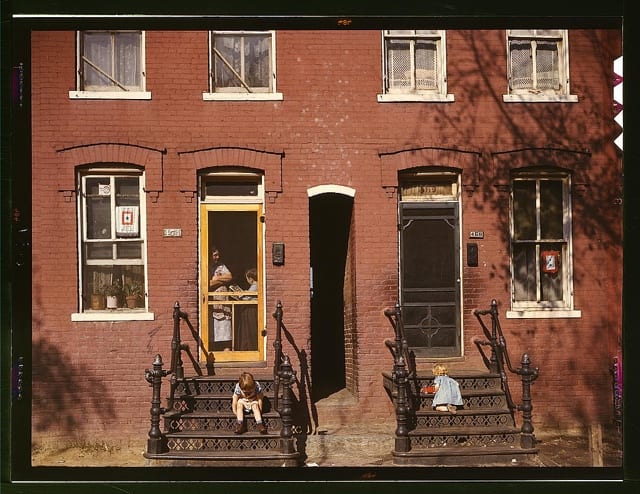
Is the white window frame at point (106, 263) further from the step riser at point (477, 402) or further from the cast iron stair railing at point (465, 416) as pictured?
the step riser at point (477, 402)

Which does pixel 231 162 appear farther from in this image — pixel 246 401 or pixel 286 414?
pixel 286 414

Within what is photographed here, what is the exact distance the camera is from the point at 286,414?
650cm

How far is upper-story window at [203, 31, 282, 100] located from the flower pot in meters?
2.57

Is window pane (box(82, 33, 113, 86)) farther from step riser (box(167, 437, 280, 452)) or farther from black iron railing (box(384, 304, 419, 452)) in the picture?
black iron railing (box(384, 304, 419, 452))

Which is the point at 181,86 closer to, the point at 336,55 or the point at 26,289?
the point at 336,55

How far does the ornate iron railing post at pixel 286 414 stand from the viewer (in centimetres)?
643

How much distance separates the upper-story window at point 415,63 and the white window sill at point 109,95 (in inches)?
107

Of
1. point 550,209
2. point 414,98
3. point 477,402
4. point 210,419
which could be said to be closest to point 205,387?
point 210,419

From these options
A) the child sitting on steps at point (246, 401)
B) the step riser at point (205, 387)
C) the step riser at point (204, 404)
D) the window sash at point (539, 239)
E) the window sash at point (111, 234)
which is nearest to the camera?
the child sitting on steps at point (246, 401)

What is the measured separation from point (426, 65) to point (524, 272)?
267 cm

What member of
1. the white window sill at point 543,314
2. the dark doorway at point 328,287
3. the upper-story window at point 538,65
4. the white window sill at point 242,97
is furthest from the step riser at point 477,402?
the white window sill at point 242,97

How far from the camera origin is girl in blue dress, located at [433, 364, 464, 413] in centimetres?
691

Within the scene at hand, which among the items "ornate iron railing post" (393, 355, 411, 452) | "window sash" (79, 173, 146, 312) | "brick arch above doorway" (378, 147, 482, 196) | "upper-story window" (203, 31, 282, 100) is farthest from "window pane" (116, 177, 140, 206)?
"ornate iron railing post" (393, 355, 411, 452)
